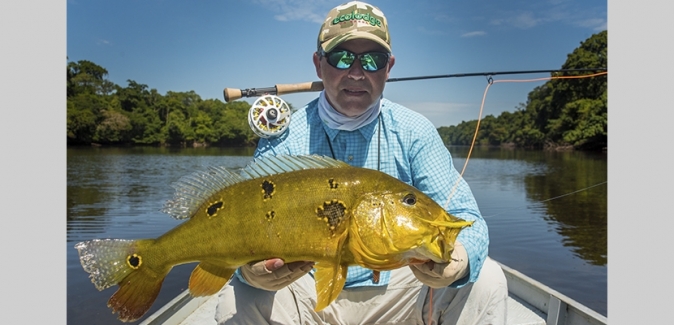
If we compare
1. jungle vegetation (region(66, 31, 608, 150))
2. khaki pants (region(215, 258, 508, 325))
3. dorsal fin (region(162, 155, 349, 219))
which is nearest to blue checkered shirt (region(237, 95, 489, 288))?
khaki pants (region(215, 258, 508, 325))

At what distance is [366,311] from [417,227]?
1.69 metres

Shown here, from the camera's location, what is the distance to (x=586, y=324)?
168 inches

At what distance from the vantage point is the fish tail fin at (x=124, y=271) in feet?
7.82

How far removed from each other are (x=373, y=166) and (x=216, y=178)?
139cm

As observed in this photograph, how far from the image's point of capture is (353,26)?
3264 mm

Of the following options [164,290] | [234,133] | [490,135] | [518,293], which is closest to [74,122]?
[234,133]

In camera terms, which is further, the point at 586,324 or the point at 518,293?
the point at 518,293

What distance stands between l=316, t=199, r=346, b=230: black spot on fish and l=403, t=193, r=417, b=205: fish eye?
30 cm

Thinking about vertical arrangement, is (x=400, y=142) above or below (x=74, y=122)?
below

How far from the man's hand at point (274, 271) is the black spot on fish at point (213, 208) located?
1.11ft

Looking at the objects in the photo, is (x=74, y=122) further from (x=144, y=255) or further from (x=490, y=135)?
(x=490, y=135)

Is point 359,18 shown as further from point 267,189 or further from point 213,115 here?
point 213,115

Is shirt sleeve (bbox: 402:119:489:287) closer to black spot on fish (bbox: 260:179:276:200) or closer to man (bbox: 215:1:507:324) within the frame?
man (bbox: 215:1:507:324)

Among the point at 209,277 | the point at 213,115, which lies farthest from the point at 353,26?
the point at 213,115
